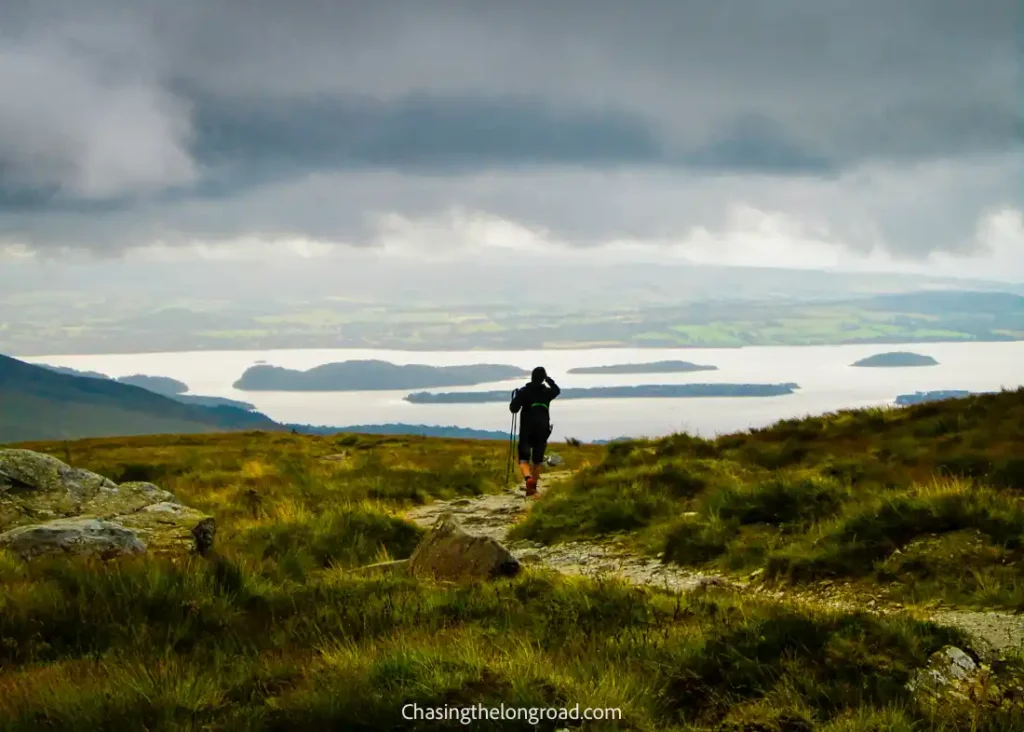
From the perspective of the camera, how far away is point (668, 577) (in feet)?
38.2

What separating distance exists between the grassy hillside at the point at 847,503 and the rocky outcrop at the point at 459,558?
3429mm

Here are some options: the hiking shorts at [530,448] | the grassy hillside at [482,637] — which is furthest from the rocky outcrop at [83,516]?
the hiking shorts at [530,448]

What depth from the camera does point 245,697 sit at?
5738 mm

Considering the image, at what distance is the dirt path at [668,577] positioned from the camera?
7.59 m

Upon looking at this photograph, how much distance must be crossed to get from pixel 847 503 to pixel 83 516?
461 inches

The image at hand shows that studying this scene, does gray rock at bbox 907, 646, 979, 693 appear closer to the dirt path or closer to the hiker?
the dirt path

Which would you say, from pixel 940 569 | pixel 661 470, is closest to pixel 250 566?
pixel 940 569

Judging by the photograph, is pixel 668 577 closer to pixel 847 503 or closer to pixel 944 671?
pixel 847 503

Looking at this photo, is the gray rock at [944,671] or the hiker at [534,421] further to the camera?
the hiker at [534,421]

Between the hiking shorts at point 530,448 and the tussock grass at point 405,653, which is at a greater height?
the tussock grass at point 405,653

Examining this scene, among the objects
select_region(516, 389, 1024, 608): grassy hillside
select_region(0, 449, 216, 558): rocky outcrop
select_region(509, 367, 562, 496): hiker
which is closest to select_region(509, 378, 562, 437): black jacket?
select_region(509, 367, 562, 496): hiker

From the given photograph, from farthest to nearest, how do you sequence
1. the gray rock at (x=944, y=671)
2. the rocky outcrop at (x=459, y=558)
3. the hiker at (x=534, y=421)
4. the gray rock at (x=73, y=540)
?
the hiker at (x=534, y=421), the gray rock at (x=73, y=540), the rocky outcrop at (x=459, y=558), the gray rock at (x=944, y=671)

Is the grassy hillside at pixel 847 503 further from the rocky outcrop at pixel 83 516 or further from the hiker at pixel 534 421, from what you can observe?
the rocky outcrop at pixel 83 516

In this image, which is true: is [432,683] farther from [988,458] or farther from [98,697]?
[988,458]
